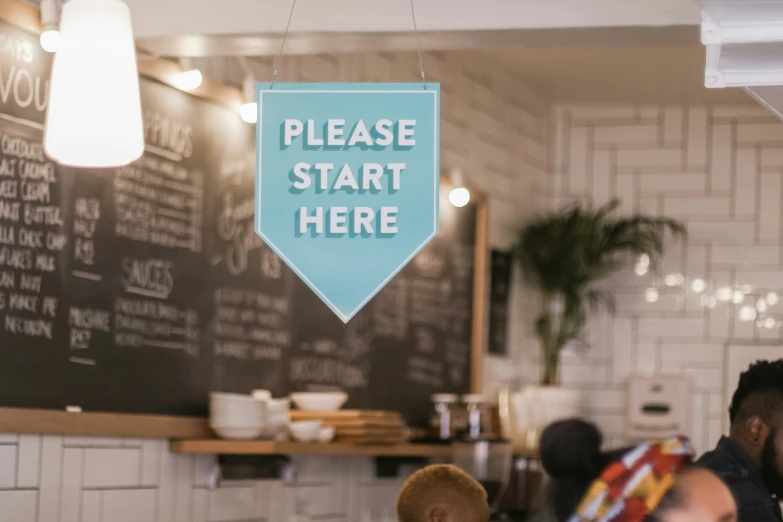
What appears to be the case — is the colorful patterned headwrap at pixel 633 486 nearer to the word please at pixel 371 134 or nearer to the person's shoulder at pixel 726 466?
the word please at pixel 371 134

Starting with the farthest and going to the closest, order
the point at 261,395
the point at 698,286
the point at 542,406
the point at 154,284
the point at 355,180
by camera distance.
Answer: the point at 698,286, the point at 542,406, the point at 261,395, the point at 154,284, the point at 355,180

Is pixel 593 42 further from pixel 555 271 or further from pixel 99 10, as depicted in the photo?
pixel 555 271

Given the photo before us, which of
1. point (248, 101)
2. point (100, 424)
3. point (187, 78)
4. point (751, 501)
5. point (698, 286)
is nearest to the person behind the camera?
point (751, 501)

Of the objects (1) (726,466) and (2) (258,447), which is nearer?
(1) (726,466)

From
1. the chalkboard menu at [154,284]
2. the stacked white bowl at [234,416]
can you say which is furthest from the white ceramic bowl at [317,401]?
the stacked white bowl at [234,416]

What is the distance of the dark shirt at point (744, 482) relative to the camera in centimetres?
308

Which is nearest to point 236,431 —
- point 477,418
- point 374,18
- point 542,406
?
point 374,18

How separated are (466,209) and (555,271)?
81cm

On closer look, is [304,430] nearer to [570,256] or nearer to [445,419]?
[445,419]

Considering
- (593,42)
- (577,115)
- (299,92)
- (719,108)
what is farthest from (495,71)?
(299,92)

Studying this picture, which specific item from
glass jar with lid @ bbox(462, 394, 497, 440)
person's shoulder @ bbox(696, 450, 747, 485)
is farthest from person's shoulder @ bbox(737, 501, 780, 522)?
glass jar with lid @ bbox(462, 394, 497, 440)

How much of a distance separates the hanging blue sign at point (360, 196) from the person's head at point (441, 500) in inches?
22.5

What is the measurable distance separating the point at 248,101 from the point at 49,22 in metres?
1.16

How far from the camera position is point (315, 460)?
5.30 metres
